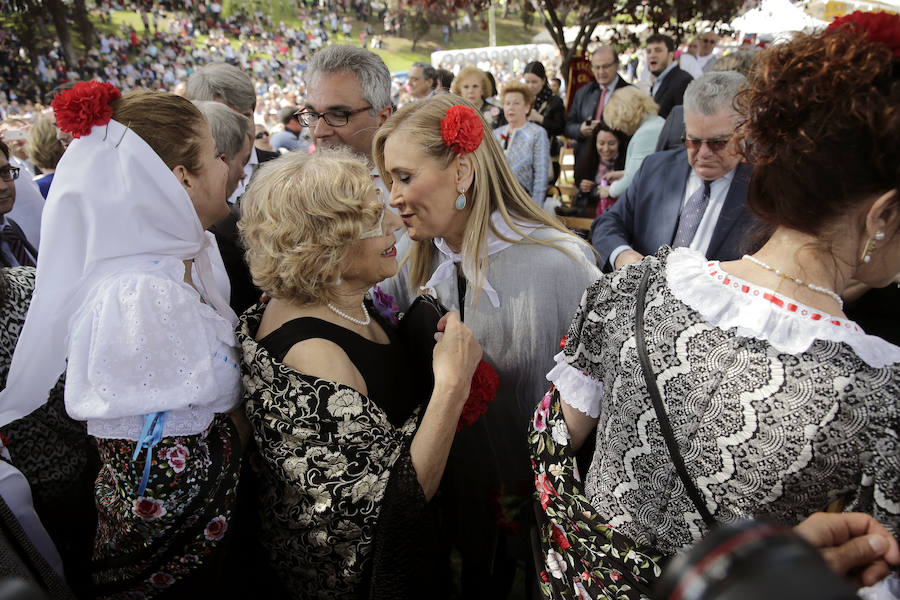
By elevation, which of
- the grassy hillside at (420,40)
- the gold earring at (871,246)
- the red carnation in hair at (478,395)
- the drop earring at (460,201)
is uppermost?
the gold earring at (871,246)

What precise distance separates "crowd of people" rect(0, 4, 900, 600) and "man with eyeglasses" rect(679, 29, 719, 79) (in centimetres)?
575

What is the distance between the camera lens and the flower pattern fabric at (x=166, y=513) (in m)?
1.62

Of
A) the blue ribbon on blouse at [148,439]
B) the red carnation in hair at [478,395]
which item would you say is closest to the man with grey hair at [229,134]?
the blue ribbon on blouse at [148,439]

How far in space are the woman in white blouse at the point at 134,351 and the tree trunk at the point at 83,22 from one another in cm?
2920

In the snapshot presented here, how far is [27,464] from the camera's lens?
2.05 m

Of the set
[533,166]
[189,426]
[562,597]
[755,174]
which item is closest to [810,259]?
[755,174]

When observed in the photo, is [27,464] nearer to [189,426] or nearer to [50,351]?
[50,351]

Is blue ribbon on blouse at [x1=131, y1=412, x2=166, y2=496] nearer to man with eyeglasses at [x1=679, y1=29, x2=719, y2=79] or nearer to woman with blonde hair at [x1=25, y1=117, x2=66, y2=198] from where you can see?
woman with blonde hair at [x1=25, y1=117, x2=66, y2=198]

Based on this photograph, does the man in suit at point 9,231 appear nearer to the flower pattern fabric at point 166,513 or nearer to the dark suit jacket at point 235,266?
the dark suit jacket at point 235,266

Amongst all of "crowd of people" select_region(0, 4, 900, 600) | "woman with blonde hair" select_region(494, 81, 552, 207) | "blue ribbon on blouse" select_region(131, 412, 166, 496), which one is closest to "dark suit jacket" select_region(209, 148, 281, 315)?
"crowd of people" select_region(0, 4, 900, 600)

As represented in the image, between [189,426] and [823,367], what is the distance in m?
1.65

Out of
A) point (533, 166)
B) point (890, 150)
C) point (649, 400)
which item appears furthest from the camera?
point (533, 166)

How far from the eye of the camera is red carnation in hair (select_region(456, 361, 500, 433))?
1937 millimetres

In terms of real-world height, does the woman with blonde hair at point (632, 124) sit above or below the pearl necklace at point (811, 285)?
below
